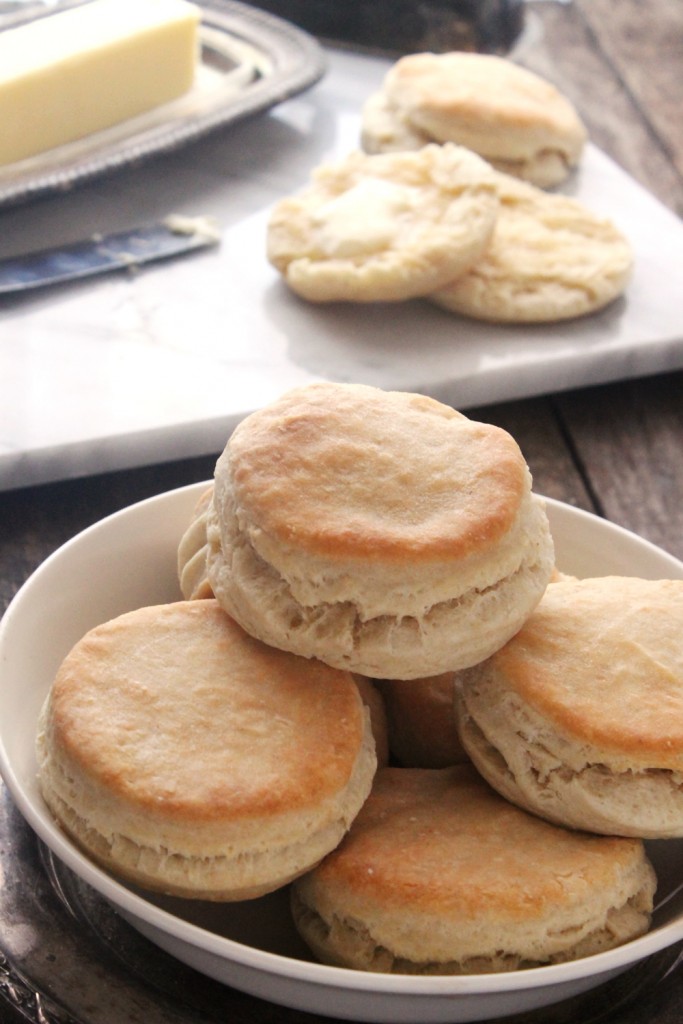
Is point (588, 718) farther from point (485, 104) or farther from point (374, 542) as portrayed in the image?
point (485, 104)

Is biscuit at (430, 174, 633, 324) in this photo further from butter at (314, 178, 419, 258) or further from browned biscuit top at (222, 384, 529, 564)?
browned biscuit top at (222, 384, 529, 564)

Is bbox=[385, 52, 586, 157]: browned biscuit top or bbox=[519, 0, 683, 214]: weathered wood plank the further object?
bbox=[519, 0, 683, 214]: weathered wood plank

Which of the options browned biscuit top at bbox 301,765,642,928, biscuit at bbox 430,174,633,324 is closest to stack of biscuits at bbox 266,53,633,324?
biscuit at bbox 430,174,633,324

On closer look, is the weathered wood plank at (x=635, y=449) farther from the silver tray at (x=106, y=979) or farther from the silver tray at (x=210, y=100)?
the silver tray at (x=210, y=100)

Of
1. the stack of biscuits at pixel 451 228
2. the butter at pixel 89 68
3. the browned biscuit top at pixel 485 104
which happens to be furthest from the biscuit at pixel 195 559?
the browned biscuit top at pixel 485 104

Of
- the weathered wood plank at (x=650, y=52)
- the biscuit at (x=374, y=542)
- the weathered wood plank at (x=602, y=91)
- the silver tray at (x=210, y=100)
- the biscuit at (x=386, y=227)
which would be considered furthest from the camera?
the weathered wood plank at (x=650, y=52)

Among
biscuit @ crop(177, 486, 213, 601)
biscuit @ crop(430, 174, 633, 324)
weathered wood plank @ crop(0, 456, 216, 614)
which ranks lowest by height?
weathered wood plank @ crop(0, 456, 216, 614)
